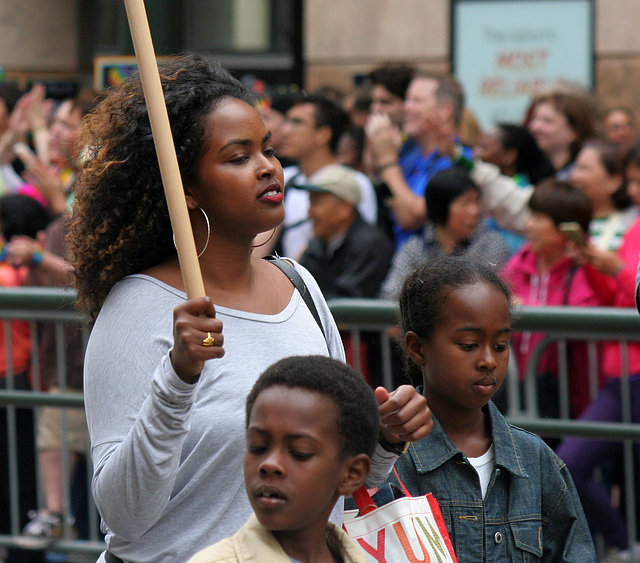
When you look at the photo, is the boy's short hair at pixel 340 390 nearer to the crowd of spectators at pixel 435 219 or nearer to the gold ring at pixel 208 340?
the gold ring at pixel 208 340

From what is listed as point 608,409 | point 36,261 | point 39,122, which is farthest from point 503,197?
point 39,122

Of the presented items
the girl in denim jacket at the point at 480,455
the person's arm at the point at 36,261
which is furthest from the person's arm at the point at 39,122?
the girl in denim jacket at the point at 480,455

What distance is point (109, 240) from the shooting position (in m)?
2.47

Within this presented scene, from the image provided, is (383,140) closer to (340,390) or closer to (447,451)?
(447,451)

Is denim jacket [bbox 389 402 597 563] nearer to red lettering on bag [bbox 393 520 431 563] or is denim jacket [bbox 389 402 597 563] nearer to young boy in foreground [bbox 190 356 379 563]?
red lettering on bag [bbox 393 520 431 563]

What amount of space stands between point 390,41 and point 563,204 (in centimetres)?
666

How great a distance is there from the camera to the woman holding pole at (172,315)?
2174 mm

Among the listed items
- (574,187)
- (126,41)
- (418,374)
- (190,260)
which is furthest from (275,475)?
(126,41)

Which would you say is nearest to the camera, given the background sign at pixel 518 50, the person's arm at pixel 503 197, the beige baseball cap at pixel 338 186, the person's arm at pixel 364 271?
the person's arm at pixel 364 271

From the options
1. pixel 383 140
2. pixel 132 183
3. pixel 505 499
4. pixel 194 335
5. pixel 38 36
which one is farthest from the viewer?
pixel 38 36

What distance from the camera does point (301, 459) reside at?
201 cm

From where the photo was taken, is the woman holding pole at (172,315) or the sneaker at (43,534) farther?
the sneaker at (43,534)

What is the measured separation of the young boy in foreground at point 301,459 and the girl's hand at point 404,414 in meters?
0.06

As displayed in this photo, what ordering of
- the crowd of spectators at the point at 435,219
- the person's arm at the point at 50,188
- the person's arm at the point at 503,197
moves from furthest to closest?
the person's arm at the point at 50,188 → the person's arm at the point at 503,197 → the crowd of spectators at the point at 435,219
